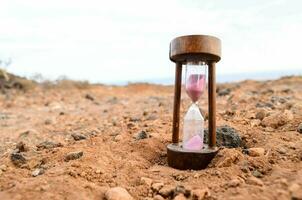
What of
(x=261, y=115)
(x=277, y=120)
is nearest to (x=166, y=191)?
(x=277, y=120)

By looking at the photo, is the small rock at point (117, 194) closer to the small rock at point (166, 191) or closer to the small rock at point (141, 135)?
the small rock at point (166, 191)

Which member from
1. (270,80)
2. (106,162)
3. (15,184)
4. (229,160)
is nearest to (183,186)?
(229,160)

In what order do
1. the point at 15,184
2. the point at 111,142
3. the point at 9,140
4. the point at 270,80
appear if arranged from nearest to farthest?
the point at 15,184 → the point at 111,142 → the point at 9,140 → the point at 270,80

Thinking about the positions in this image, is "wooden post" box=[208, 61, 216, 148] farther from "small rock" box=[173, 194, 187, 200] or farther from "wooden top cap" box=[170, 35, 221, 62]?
"small rock" box=[173, 194, 187, 200]

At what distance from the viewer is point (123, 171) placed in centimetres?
256

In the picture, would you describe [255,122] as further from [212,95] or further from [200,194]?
[200,194]

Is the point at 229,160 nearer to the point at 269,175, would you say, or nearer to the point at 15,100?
the point at 269,175

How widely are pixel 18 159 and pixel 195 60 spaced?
1453 millimetres

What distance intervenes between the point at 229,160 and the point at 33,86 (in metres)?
11.5

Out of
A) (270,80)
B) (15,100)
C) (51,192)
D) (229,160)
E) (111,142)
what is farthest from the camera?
(270,80)

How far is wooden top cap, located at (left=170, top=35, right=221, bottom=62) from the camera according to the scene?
257cm

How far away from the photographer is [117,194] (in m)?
2.15

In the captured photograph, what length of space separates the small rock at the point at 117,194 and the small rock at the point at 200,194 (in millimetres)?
337

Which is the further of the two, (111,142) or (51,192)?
(111,142)
